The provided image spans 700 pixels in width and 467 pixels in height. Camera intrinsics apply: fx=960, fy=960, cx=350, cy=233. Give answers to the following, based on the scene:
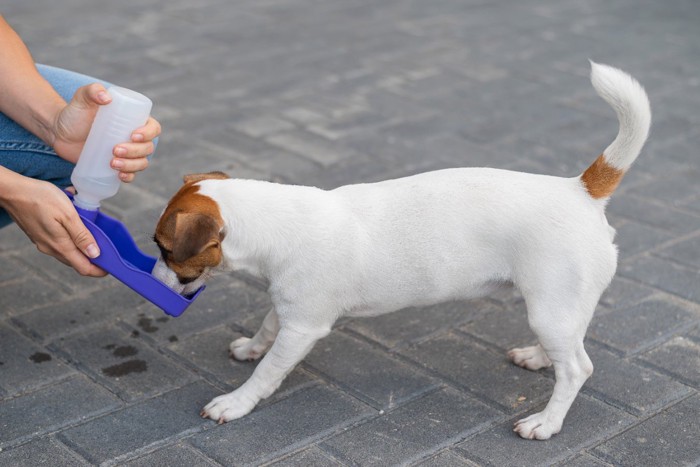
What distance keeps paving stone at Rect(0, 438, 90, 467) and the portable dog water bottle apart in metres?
0.51

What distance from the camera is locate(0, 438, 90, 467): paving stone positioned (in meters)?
2.72

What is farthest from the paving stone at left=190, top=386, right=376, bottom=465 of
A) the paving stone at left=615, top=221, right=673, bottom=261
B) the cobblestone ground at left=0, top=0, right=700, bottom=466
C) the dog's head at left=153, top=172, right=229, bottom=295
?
the paving stone at left=615, top=221, right=673, bottom=261

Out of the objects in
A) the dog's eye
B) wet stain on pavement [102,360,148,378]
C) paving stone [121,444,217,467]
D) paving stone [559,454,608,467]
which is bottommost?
paving stone [559,454,608,467]

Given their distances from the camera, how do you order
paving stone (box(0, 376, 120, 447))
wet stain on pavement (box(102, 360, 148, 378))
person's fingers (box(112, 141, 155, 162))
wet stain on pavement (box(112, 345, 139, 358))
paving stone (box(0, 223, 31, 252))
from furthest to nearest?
paving stone (box(0, 223, 31, 252)), wet stain on pavement (box(112, 345, 139, 358)), wet stain on pavement (box(102, 360, 148, 378)), person's fingers (box(112, 141, 155, 162)), paving stone (box(0, 376, 120, 447))

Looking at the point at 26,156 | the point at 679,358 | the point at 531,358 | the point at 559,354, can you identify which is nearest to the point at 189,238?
the point at 26,156

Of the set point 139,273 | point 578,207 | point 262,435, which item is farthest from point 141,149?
point 578,207

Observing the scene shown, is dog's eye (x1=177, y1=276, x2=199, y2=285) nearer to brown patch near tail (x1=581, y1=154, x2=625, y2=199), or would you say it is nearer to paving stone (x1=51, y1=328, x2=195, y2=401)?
paving stone (x1=51, y1=328, x2=195, y2=401)

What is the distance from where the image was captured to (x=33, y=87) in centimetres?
335

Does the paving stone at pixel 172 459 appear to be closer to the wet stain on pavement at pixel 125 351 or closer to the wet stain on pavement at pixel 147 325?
the wet stain on pavement at pixel 125 351

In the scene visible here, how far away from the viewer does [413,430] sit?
2.91m

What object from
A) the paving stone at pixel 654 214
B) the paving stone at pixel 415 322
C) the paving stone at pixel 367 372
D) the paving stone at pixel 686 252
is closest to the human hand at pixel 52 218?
the paving stone at pixel 367 372

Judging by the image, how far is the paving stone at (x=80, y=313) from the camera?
3473mm

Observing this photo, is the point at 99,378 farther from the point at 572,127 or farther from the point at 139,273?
the point at 572,127

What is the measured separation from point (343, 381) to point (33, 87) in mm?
1481
